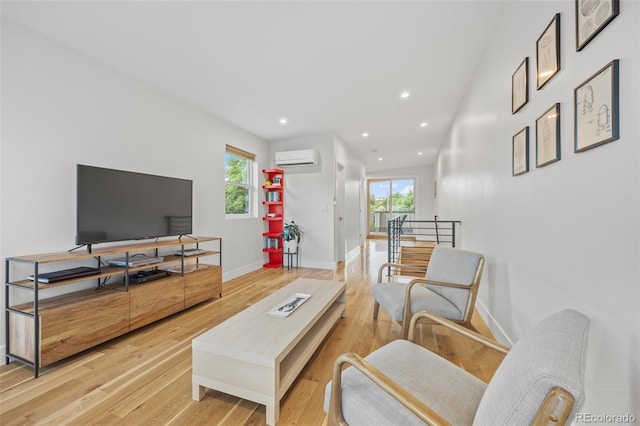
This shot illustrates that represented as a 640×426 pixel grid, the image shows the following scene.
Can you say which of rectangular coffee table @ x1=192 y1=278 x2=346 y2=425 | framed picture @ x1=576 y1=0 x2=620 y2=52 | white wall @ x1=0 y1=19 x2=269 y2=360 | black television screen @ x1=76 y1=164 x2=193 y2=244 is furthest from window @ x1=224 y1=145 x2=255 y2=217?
framed picture @ x1=576 y1=0 x2=620 y2=52

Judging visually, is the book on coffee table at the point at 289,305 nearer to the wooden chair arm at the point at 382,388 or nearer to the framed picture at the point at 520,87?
the wooden chair arm at the point at 382,388

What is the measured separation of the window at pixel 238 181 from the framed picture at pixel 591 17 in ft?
13.2

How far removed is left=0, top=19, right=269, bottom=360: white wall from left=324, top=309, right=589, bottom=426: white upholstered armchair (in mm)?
2629

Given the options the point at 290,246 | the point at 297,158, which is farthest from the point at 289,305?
the point at 297,158

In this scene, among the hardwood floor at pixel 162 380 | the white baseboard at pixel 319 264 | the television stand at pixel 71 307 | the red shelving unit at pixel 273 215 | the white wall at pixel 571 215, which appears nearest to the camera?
the white wall at pixel 571 215

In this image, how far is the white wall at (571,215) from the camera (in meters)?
0.86

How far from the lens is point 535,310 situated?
1.51m

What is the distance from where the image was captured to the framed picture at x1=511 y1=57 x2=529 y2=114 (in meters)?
1.66

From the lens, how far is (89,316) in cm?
198

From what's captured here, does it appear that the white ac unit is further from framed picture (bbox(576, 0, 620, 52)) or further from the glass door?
the glass door

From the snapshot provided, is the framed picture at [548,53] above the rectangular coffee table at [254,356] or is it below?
above

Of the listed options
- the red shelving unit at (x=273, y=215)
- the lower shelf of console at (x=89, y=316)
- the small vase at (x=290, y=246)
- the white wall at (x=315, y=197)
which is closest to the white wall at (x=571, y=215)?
the white wall at (x=315, y=197)

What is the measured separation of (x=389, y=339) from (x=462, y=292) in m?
0.71

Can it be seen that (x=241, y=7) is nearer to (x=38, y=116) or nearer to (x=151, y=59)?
(x=151, y=59)
